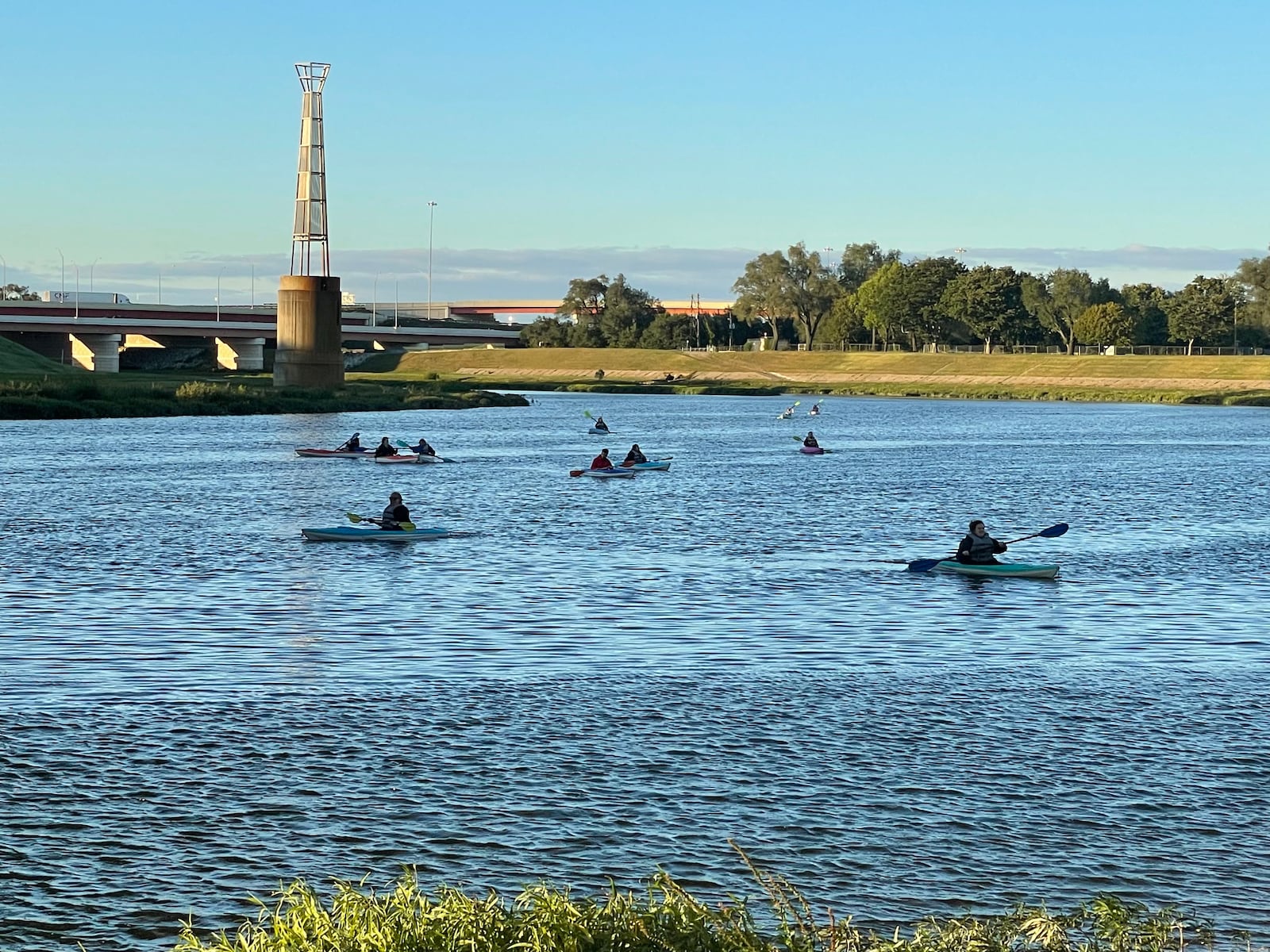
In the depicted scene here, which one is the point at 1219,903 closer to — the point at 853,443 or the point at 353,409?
the point at 853,443

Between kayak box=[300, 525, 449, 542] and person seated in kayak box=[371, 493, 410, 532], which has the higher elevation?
person seated in kayak box=[371, 493, 410, 532]

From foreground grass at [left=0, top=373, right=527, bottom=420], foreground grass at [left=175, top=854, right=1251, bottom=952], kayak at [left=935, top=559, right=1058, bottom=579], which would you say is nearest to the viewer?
foreground grass at [left=175, top=854, right=1251, bottom=952]

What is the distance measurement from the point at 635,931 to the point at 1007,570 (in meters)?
27.8

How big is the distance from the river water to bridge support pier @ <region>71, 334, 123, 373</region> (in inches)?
5709

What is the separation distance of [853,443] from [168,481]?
45686 millimetres

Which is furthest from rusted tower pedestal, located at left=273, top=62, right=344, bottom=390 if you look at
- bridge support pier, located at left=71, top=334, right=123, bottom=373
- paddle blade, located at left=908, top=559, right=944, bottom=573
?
paddle blade, located at left=908, top=559, right=944, bottom=573

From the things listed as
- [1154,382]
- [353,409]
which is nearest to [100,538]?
[353,409]

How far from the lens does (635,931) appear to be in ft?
37.6

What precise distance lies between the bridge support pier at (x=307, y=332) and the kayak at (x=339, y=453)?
62.6 meters

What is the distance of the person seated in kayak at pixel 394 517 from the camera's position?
4475 cm

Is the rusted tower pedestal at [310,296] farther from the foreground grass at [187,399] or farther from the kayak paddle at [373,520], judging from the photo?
the kayak paddle at [373,520]

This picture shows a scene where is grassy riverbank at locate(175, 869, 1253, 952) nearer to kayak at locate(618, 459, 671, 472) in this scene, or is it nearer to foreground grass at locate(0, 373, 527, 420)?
kayak at locate(618, 459, 671, 472)

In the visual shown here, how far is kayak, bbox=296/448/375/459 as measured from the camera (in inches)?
3147

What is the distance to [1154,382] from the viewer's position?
18250 cm
